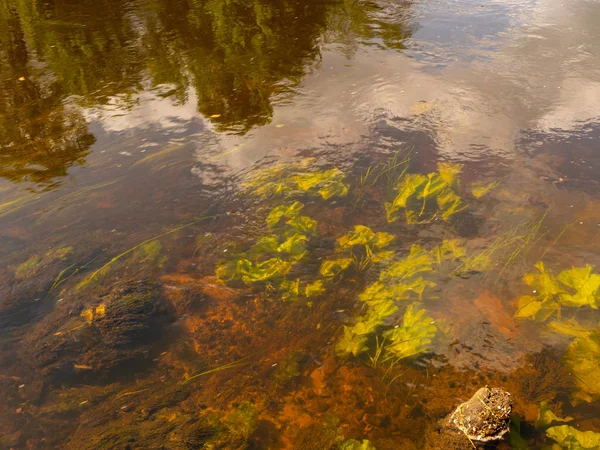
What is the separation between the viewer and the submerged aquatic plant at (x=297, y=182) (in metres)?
3.51

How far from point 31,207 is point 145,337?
179cm

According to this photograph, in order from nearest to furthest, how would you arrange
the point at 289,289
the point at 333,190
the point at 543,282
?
the point at 543,282
the point at 289,289
the point at 333,190

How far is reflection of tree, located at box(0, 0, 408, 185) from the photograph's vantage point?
174 inches

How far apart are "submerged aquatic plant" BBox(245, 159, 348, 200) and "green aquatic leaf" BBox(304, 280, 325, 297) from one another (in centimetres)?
85

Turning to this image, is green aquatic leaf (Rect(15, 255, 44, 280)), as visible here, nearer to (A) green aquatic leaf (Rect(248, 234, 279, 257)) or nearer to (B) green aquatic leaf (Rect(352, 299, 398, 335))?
(A) green aquatic leaf (Rect(248, 234, 279, 257))

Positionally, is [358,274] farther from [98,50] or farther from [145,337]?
[98,50]

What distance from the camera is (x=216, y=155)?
400cm

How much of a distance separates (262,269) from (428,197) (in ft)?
4.54

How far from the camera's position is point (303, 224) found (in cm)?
325

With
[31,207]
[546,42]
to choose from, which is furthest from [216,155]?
[546,42]

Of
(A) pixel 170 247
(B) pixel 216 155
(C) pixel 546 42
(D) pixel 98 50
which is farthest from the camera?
(D) pixel 98 50

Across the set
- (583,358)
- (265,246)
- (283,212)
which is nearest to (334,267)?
(265,246)

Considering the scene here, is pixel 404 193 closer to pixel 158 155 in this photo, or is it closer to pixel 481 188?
pixel 481 188

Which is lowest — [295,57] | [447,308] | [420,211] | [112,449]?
[112,449]
